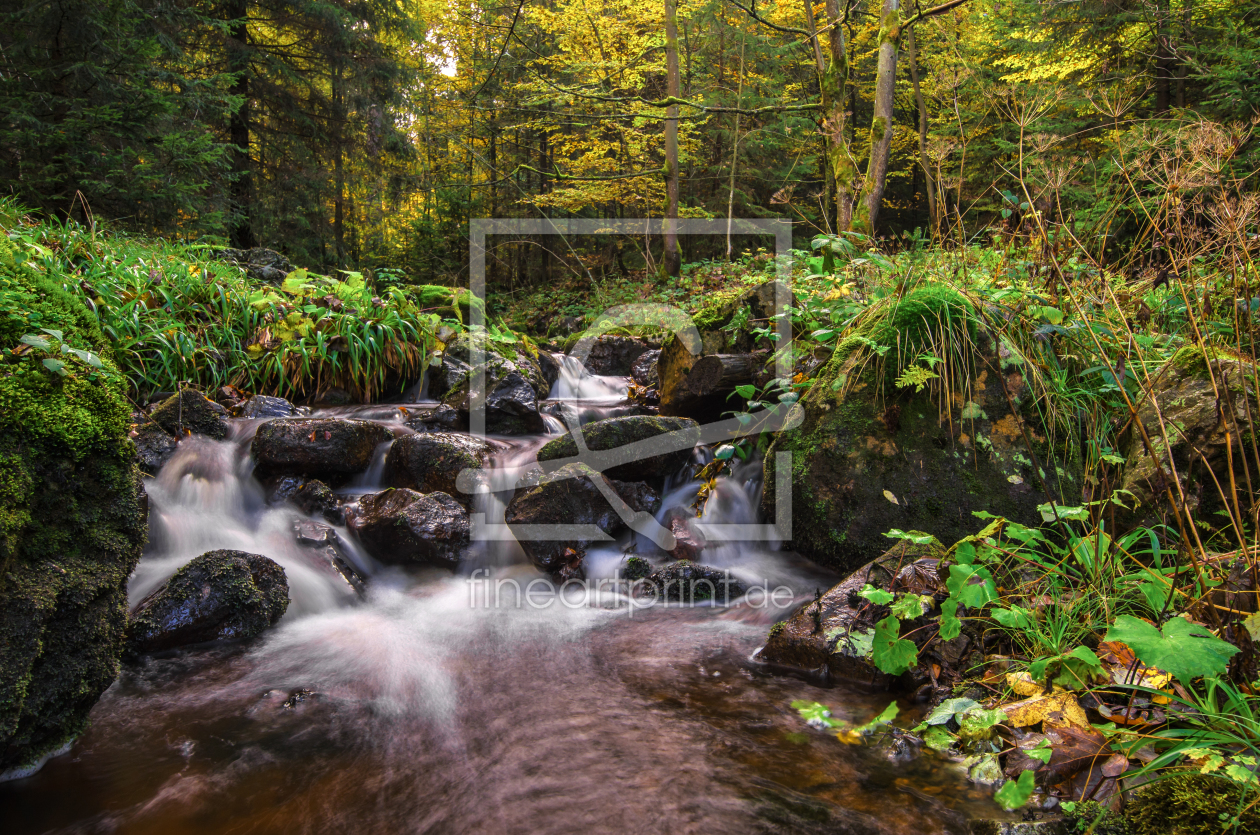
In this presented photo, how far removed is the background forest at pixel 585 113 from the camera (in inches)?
271

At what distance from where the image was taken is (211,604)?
10.6 feet

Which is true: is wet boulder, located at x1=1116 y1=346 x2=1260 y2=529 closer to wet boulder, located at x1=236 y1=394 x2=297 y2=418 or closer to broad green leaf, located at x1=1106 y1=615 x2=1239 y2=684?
broad green leaf, located at x1=1106 y1=615 x2=1239 y2=684

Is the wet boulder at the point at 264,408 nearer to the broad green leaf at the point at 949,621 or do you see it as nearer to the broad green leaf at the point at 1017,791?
the broad green leaf at the point at 949,621

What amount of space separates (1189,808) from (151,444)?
5856mm

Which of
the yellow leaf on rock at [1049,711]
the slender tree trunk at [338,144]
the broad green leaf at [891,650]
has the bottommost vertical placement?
the yellow leaf on rock at [1049,711]

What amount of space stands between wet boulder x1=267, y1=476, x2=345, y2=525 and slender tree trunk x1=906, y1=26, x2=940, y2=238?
4.53 meters

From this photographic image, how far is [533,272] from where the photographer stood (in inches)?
794

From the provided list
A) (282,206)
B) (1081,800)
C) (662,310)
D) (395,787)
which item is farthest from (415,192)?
(1081,800)

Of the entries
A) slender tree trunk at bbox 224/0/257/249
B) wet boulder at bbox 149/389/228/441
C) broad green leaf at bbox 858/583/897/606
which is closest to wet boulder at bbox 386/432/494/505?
wet boulder at bbox 149/389/228/441

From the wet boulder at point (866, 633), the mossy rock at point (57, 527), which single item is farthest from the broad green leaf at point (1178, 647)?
the mossy rock at point (57, 527)

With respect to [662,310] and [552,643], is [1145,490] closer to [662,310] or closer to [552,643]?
[552,643]

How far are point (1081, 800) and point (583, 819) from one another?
1478 mm

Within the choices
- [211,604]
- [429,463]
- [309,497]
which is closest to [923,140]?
[429,463]

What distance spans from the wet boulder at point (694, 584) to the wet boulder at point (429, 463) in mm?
1745
